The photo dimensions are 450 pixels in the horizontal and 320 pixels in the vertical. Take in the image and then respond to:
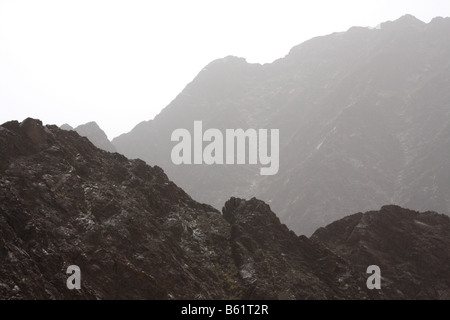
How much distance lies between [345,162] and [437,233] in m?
67.7

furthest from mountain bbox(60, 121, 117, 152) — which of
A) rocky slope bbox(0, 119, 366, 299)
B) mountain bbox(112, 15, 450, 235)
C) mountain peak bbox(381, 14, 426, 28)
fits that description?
mountain peak bbox(381, 14, 426, 28)

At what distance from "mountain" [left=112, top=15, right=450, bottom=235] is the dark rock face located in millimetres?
47656

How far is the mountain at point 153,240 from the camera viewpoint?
24688mm

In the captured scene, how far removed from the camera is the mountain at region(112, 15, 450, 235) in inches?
3780

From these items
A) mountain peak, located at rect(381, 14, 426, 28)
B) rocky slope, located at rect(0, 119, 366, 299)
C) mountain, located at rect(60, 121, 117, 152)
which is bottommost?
rocky slope, located at rect(0, 119, 366, 299)

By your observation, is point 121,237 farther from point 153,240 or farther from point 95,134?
point 95,134

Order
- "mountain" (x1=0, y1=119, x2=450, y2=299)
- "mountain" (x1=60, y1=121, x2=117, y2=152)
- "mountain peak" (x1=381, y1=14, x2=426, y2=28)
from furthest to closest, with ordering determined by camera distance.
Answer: "mountain peak" (x1=381, y1=14, x2=426, y2=28) → "mountain" (x1=60, y1=121, x2=117, y2=152) → "mountain" (x1=0, y1=119, x2=450, y2=299)

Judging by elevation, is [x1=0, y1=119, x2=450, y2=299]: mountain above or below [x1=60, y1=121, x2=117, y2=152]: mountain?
below

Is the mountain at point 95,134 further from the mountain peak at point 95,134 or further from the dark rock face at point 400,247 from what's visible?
the dark rock face at point 400,247

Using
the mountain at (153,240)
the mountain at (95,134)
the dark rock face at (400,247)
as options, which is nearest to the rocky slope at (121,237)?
the mountain at (153,240)

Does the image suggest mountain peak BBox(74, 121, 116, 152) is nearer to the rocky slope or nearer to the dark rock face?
the rocky slope

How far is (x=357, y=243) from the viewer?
3856 cm
